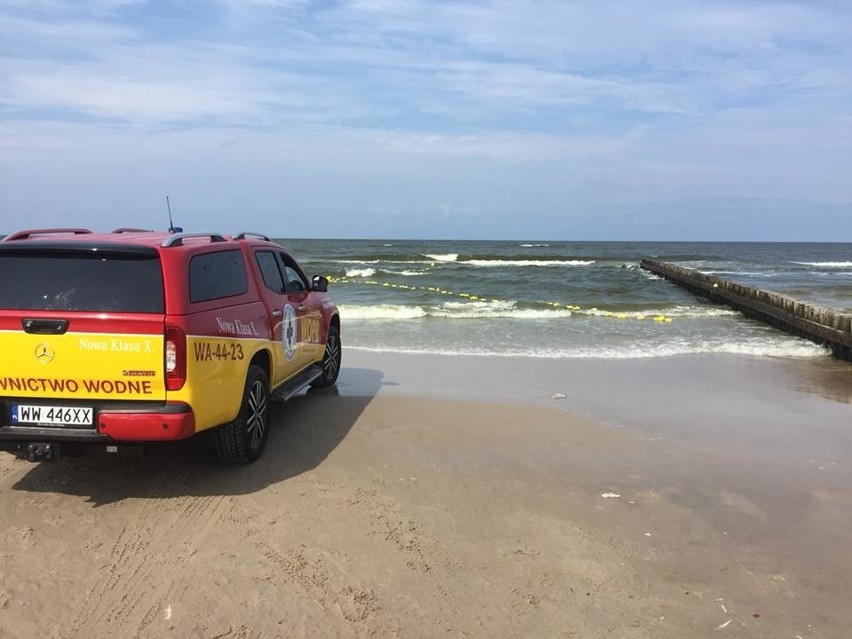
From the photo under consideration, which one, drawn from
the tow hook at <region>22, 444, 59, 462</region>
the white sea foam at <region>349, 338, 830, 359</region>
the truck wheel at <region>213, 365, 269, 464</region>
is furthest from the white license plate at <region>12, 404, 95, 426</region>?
the white sea foam at <region>349, 338, 830, 359</region>

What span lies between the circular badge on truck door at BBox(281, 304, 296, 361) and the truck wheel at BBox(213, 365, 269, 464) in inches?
26.4

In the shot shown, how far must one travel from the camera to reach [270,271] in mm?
6379

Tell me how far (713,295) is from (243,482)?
72.6 ft

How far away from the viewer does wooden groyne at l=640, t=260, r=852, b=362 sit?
1246 centimetres

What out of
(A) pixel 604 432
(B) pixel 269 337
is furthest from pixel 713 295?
(B) pixel 269 337

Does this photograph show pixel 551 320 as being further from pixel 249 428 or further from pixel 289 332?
pixel 249 428

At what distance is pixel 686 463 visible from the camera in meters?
5.65

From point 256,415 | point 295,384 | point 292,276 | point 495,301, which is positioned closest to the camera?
point 256,415

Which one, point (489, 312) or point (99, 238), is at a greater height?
point (99, 238)

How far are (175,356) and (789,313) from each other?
49.6ft

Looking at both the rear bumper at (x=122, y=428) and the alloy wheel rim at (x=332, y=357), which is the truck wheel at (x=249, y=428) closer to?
the rear bumper at (x=122, y=428)

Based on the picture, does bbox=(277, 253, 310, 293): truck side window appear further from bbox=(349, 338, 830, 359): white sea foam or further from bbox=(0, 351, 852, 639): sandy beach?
bbox=(349, 338, 830, 359): white sea foam

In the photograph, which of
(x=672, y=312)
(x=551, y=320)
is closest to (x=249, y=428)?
(x=551, y=320)

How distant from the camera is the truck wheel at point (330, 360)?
8.13 m
